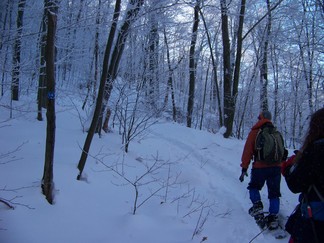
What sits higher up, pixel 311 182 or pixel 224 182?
pixel 311 182

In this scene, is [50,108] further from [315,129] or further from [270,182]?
[270,182]

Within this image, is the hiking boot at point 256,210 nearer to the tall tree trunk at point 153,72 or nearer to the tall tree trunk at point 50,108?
the tall tree trunk at point 50,108

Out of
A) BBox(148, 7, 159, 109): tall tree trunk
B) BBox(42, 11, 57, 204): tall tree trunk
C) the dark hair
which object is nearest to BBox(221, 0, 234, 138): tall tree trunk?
BBox(148, 7, 159, 109): tall tree trunk

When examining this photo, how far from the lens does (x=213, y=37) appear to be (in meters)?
21.5

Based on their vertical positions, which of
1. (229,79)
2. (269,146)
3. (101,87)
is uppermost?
(229,79)

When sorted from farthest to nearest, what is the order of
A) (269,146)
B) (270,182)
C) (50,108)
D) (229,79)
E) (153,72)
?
(229,79), (153,72), (270,182), (269,146), (50,108)

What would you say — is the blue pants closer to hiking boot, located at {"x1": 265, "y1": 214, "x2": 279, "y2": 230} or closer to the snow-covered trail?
hiking boot, located at {"x1": 265, "y1": 214, "x2": 279, "y2": 230}

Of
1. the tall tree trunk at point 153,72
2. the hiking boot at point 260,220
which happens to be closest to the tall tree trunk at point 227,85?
the tall tree trunk at point 153,72

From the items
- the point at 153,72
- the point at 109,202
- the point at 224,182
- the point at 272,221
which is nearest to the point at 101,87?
the point at 109,202

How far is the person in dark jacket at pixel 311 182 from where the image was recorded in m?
2.26

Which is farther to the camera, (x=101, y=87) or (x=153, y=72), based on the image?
(x=153, y=72)

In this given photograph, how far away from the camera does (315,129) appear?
2.37 metres

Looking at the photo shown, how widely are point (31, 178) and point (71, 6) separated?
2.88 meters

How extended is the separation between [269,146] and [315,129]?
7.33ft
